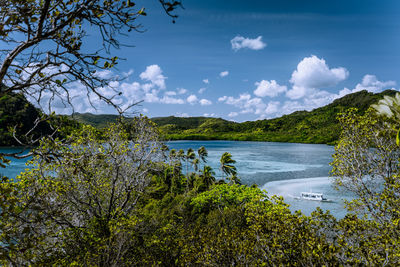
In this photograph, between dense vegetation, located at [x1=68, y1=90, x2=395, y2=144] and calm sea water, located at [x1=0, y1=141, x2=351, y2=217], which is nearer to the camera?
calm sea water, located at [x1=0, y1=141, x2=351, y2=217]

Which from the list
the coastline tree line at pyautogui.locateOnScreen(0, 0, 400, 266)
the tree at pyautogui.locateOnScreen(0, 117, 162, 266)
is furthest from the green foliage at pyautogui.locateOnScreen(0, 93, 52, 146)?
the tree at pyautogui.locateOnScreen(0, 117, 162, 266)

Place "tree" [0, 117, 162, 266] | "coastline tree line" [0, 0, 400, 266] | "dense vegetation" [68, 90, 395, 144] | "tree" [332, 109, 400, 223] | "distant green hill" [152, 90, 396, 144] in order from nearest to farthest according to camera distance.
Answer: "coastline tree line" [0, 0, 400, 266] → "tree" [0, 117, 162, 266] → "tree" [332, 109, 400, 223] → "dense vegetation" [68, 90, 395, 144] → "distant green hill" [152, 90, 396, 144]

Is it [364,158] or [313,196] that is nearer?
[364,158]

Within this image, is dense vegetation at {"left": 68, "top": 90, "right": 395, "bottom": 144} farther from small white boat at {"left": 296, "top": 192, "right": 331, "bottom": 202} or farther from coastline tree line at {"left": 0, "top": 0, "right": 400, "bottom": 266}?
coastline tree line at {"left": 0, "top": 0, "right": 400, "bottom": 266}

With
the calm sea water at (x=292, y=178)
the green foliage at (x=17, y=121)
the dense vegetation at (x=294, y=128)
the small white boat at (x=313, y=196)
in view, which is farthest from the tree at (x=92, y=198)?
the dense vegetation at (x=294, y=128)

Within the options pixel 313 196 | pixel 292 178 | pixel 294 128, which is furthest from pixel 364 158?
pixel 294 128

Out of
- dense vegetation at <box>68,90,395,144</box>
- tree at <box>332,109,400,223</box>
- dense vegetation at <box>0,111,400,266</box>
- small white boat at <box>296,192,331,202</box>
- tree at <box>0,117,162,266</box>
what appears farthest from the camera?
dense vegetation at <box>68,90,395,144</box>

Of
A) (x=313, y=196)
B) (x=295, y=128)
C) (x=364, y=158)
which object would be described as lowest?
(x=313, y=196)

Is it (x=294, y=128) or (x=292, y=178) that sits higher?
(x=294, y=128)

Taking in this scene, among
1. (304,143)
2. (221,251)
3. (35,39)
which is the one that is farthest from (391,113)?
(304,143)

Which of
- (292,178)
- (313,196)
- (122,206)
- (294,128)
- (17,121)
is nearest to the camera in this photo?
(17,121)

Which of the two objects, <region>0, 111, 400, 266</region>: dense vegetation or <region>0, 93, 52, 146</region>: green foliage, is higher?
<region>0, 93, 52, 146</region>: green foliage

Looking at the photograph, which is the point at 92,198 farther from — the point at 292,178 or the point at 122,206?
the point at 292,178

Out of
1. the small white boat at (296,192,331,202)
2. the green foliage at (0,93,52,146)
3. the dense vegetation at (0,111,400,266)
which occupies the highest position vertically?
the green foliage at (0,93,52,146)
